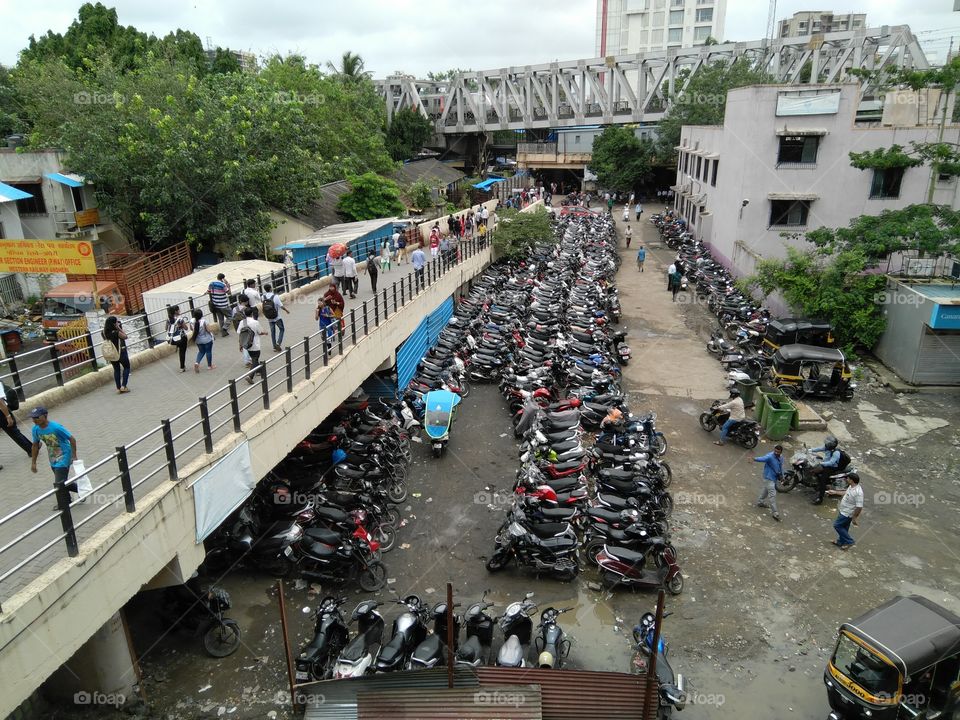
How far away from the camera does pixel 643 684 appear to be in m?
6.39

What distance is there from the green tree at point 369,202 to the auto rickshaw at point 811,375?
18582 millimetres

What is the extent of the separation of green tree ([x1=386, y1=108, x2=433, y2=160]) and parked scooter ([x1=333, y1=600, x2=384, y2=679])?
162ft

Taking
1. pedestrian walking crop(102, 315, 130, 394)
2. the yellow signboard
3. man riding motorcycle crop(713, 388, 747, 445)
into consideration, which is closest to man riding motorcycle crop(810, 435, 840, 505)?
man riding motorcycle crop(713, 388, 747, 445)

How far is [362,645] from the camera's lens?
716cm

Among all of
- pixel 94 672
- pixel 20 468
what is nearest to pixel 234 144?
pixel 20 468

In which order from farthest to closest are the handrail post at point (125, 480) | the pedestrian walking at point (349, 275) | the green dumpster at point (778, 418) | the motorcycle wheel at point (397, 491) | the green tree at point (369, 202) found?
the green tree at point (369, 202)
the pedestrian walking at point (349, 275)
the green dumpster at point (778, 418)
the motorcycle wheel at point (397, 491)
the handrail post at point (125, 480)

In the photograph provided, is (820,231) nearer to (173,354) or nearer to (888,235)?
(888,235)

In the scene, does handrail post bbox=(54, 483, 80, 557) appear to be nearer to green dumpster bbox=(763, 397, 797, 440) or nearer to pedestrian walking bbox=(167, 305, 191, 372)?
pedestrian walking bbox=(167, 305, 191, 372)

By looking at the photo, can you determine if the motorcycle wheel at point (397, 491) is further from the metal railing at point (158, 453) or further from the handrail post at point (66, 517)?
the handrail post at point (66, 517)

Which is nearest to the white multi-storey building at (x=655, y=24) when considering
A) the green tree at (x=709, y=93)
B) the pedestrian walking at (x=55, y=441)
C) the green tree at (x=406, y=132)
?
the green tree at (x=709, y=93)

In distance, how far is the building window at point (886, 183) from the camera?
22328 millimetres

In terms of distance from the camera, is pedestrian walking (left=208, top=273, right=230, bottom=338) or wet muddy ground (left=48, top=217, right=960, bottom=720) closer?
wet muddy ground (left=48, top=217, right=960, bottom=720)

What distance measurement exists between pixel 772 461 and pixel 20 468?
1074 cm

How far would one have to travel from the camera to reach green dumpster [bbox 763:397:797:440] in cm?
1334
